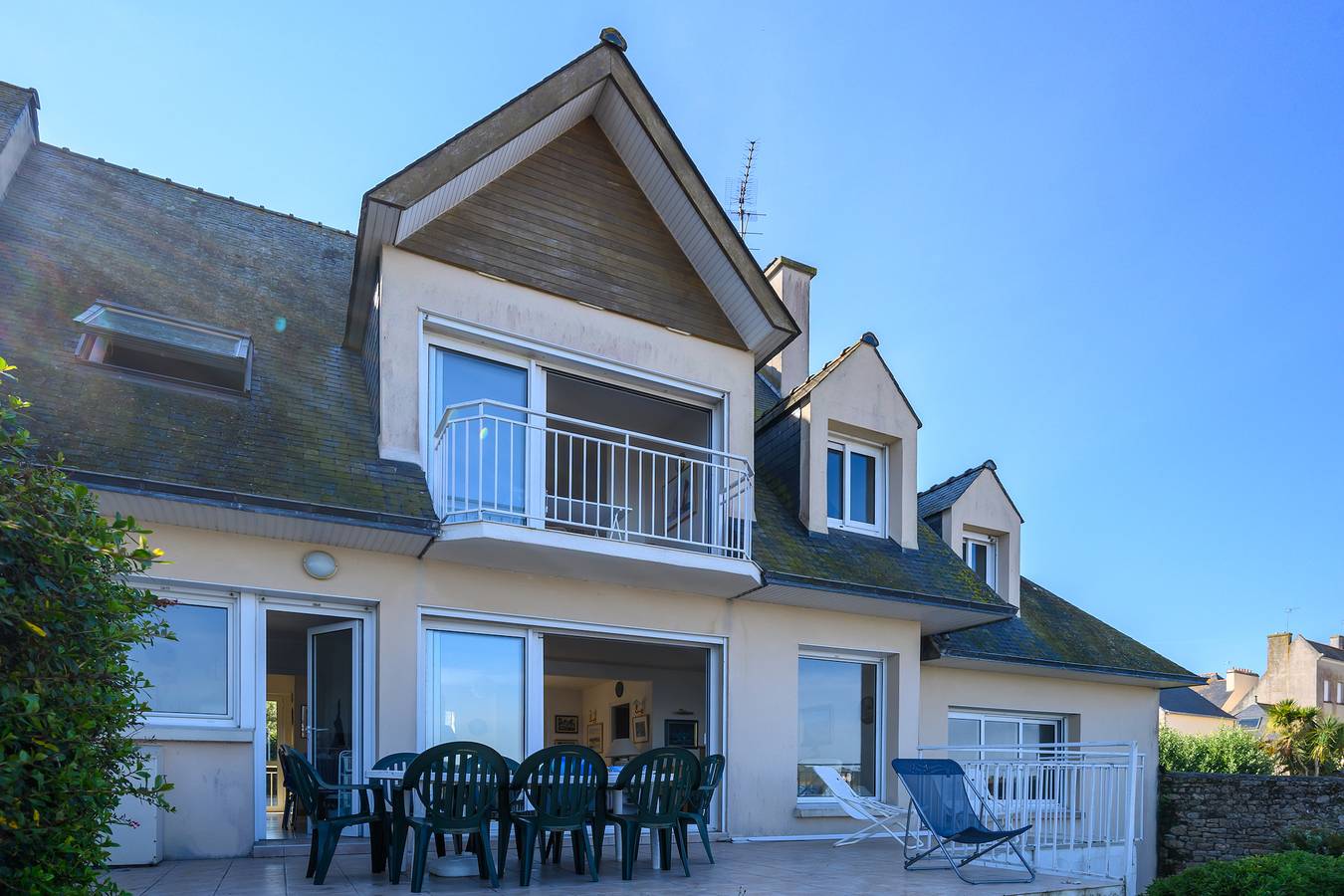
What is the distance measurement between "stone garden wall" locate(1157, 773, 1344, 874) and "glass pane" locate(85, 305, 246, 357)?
14.9 m

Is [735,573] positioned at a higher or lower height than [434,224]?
lower

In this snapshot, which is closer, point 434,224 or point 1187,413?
point 434,224

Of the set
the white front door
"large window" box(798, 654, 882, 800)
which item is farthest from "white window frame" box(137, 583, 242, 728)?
"large window" box(798, 654, 882, 800)

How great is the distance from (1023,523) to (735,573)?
7.19 metres

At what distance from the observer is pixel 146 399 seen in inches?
323

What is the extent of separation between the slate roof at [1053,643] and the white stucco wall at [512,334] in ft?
15.1

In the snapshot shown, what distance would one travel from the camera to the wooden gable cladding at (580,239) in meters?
9.84

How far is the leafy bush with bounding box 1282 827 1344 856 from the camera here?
13.9 metres

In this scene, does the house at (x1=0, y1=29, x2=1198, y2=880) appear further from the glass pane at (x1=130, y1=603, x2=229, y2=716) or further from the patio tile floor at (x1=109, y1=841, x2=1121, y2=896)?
the patio tile floor at (x1=109, y1=841, x2=1121, y2=896)

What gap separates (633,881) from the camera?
7.12 m

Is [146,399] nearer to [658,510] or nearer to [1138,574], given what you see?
[658,510]

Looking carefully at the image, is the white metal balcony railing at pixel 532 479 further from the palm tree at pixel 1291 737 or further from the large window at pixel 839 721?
the palm tree at pixel 1291 737

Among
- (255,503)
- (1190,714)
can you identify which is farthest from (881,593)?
(1190,714)

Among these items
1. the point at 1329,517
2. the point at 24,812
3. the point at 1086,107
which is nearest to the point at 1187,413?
the point at 1329,517
